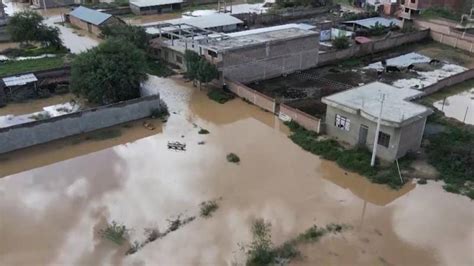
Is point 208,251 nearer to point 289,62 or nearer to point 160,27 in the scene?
point 289,62

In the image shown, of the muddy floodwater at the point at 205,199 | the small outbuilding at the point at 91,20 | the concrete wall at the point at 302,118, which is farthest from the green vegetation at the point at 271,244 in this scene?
the small outbuilding at the point at 91,20

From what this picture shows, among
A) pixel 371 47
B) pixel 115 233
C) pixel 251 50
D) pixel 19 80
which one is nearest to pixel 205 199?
pixel 115 233

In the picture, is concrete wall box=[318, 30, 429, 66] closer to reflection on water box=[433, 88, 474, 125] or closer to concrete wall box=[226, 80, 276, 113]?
concrete wall box=[226, 80, 276, 113]

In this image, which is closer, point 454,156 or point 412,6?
point 454,156

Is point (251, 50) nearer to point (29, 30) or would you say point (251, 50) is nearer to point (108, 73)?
point (108, 73)

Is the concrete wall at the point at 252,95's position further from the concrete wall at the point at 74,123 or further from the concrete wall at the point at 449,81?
the concrete wall at the point at 449,81

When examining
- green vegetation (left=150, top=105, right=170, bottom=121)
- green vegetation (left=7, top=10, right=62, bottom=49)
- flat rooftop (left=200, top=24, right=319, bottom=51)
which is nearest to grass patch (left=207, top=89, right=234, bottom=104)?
flat rooftop (left=200, top=24, right=319, bottom=51)
